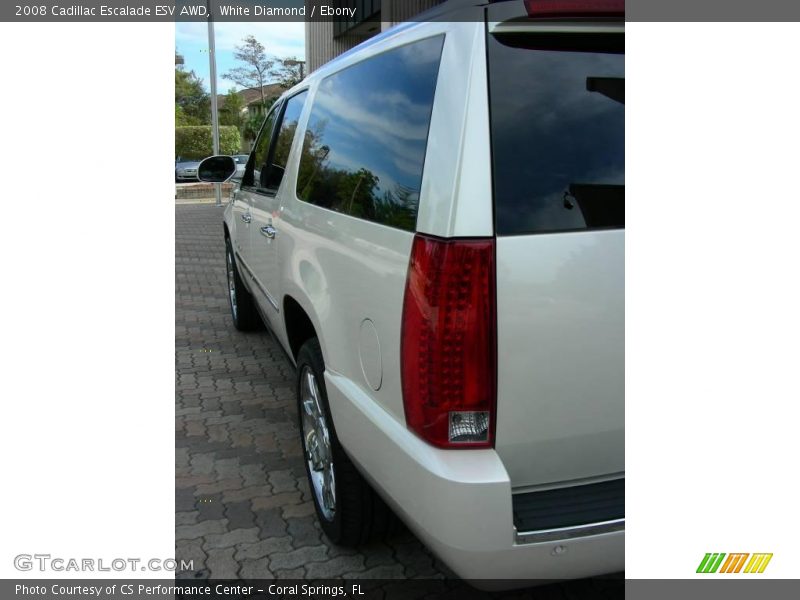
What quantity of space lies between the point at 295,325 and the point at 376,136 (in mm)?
1173

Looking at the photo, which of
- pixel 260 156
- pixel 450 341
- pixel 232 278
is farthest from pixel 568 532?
pixel 232 278

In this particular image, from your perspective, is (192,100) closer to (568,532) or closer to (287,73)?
(287,73)

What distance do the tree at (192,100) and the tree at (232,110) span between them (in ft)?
3.05

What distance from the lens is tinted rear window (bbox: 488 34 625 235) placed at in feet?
5.68

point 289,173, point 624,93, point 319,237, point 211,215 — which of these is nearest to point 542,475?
point 624,93

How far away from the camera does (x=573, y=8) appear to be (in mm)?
1744

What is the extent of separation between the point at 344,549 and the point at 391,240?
1.43 metres

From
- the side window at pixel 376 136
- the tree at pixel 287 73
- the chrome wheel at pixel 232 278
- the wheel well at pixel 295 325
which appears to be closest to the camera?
the side window at pixel 376 136

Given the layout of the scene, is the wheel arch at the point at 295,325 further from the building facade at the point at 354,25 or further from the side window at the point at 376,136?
the building facade at the point at 354,25

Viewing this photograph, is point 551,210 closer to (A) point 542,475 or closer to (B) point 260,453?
(A) point 542,475

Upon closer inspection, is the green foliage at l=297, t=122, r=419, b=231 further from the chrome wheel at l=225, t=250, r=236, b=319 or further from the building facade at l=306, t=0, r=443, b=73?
the building facade at l=306, t=0, r=443, b=73

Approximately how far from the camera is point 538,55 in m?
1.80

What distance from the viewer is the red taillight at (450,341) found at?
5.52ft
